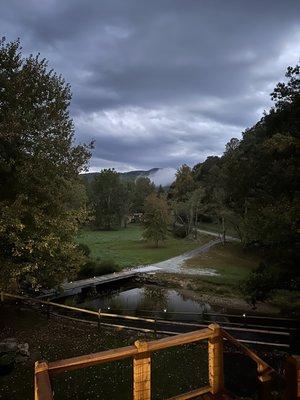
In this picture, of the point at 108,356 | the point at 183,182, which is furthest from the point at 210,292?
the point at 183,182

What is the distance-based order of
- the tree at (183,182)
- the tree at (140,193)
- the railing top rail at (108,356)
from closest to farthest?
the railing top rail at (108,356)
the tree at (183,182)
the tree at (140,193)

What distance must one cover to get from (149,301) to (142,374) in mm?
27709

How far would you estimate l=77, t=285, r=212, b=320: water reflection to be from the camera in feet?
95.5

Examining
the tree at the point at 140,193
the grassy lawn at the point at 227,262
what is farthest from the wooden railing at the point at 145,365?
the tree at the point at 140,193

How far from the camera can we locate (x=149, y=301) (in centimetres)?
3222

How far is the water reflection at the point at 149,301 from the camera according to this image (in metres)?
29.1

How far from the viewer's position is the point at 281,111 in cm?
2284

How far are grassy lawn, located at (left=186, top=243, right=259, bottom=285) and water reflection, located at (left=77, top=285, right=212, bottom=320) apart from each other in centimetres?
573

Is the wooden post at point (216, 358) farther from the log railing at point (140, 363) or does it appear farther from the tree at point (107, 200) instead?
the tree at point (107, 200)

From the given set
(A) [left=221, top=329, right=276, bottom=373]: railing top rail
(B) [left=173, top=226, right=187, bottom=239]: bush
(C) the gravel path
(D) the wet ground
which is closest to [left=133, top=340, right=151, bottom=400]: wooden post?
(A) [left=221, top=329, right=276, bottom=373]: railing top rail

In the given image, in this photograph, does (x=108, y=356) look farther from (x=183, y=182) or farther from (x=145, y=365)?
(x=183, y=182)

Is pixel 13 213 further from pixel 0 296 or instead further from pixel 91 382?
pixel 0 296

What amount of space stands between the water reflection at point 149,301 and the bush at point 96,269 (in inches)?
176

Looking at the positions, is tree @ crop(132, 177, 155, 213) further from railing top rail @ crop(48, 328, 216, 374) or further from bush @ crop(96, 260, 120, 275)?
railing top rail @ crop(48, 328, 216, 374)
